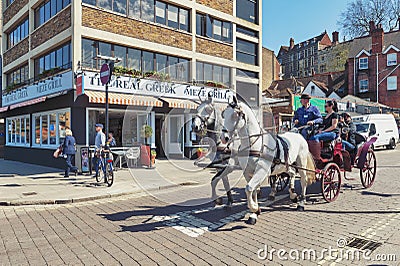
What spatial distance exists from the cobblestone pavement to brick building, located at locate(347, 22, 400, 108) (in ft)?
139

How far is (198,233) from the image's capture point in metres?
5.31

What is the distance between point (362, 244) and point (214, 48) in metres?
→ 18.3

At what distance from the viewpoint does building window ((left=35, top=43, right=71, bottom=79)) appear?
15.4 metres

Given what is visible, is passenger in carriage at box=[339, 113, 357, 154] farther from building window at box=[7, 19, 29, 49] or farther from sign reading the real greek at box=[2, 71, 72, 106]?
building window at box=[7, 19, 29, 49]

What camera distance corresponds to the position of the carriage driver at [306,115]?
773cm

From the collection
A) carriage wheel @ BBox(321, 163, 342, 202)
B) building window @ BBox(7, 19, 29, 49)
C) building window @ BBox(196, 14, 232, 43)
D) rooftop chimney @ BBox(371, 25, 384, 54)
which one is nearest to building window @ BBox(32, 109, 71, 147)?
building window @ BBox(7, 19, 29, 49)

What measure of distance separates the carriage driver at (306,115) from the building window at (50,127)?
1075cm

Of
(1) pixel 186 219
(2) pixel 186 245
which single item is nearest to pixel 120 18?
(1) pixel 186 219

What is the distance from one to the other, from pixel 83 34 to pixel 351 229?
1379cm

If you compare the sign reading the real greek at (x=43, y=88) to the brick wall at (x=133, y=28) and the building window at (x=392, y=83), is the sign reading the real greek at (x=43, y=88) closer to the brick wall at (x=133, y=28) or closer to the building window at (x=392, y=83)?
the brick wall at (x=133, y=28)

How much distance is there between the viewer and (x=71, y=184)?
10695 mm

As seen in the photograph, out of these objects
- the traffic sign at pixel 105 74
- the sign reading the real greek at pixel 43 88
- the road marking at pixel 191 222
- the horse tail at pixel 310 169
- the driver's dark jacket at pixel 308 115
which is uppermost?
the sign reading the real greek at pixel 43 88

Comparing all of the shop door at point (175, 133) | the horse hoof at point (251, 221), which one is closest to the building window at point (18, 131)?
the shop door at point (175, 133)

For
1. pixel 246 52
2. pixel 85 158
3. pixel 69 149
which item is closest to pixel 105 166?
pixel 69 149
